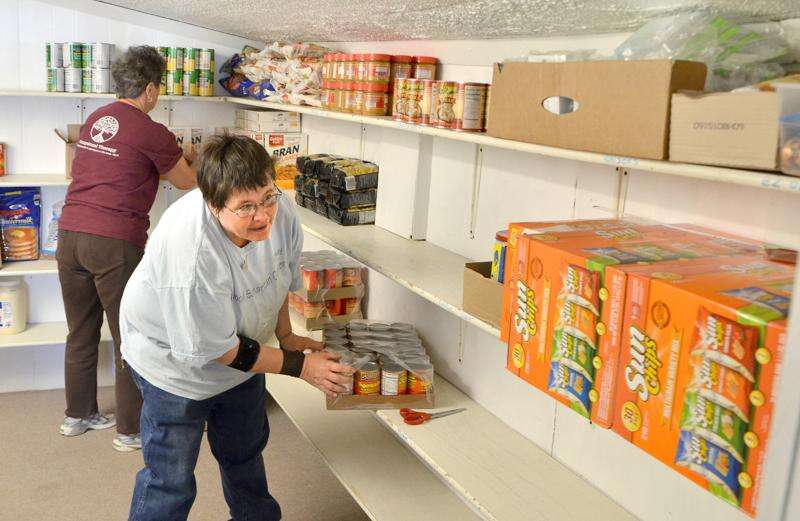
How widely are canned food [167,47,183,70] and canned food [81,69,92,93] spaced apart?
43cm

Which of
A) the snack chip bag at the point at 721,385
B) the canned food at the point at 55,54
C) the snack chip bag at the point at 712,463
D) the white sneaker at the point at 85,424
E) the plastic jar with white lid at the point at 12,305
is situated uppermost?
the canned food at the point at 55,54

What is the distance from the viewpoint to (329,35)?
139 inches

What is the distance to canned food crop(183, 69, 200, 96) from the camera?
4.37 metres

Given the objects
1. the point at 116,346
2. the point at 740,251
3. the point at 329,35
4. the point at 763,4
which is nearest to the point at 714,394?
the point at 740,251

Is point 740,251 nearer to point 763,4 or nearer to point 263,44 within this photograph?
point 763,4

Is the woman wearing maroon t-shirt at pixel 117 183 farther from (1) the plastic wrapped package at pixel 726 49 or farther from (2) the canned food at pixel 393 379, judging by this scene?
(1) the plastic wrapped package at pixel 726 49

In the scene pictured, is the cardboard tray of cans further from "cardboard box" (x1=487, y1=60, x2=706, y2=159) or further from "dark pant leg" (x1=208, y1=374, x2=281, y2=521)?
"cardboard box" (x1=487, y1=60, x2=706, y2=159)

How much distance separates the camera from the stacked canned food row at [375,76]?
2.83 m

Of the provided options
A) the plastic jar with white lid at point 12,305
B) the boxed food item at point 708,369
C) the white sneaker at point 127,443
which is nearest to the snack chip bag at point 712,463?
the boxed food item at point 708,369

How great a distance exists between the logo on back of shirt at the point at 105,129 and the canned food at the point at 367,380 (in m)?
1.73

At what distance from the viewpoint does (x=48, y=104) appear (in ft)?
14.3

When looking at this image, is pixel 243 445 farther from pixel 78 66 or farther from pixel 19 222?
pixel 78 66

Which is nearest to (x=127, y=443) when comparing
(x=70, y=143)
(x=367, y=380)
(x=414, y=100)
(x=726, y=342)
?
(x=70, y=143)

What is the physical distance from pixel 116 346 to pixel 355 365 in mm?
1632
